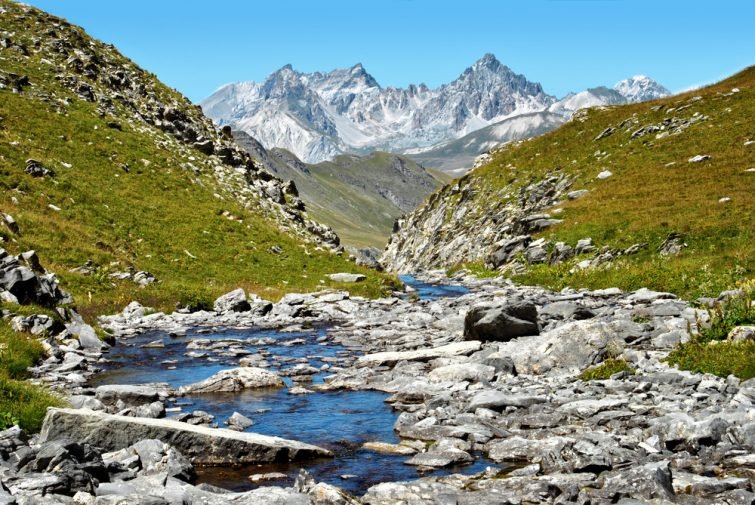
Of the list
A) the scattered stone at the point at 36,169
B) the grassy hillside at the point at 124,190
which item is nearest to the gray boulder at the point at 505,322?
the grassy hillside at the point at 124,190

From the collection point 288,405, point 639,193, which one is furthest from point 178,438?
point 639,193

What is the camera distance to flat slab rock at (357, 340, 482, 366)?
23.7 metres

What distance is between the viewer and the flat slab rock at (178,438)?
12422mm

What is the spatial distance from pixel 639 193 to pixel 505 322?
35.9 meters

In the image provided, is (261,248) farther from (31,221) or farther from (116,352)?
(116,352)

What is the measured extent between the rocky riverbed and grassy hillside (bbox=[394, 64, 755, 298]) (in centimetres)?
822

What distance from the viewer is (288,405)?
61.2ft

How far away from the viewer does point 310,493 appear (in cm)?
1066

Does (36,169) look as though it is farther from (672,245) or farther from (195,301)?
(672,245)

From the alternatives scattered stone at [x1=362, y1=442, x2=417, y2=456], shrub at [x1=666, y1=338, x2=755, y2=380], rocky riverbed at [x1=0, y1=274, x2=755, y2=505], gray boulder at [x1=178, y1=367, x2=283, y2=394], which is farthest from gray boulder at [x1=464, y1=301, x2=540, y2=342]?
scattered stone at [x1=362, y1=442, x2=417, y2=456]

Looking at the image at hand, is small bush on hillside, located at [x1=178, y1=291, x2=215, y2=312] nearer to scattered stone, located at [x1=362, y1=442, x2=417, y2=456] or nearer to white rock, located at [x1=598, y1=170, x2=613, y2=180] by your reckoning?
scattered stone, located at [x1=362, y1=442, x2=417, y2=456]

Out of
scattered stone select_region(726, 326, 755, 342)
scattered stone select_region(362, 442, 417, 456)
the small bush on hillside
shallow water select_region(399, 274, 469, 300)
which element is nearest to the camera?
scattered stone select_region(362, 442, 417, 456)

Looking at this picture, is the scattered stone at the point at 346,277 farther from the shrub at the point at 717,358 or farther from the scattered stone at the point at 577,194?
the shrub at the point at 717,358

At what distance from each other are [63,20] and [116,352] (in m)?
58.4
